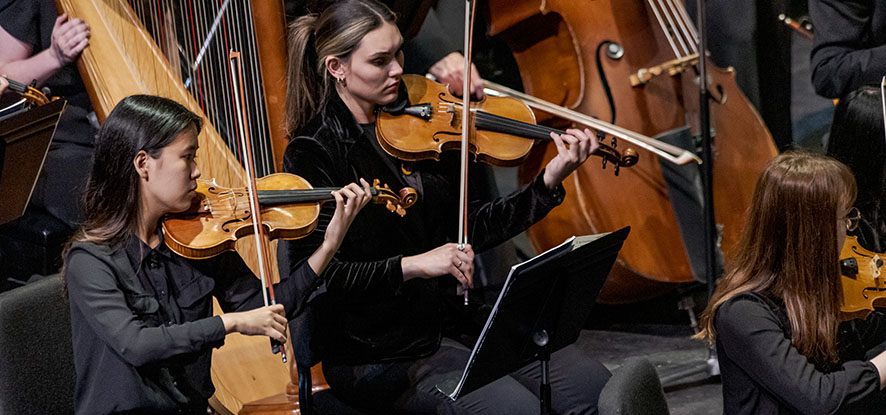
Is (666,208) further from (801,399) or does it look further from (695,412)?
(801,399)

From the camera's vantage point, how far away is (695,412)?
281 cm

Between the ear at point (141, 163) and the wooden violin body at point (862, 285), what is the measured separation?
4.83 feet

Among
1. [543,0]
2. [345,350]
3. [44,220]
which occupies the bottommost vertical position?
[345,350]

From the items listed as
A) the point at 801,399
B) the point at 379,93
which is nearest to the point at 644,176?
the point at 379,93

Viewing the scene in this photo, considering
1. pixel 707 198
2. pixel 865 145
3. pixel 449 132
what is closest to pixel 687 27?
pixel 707 198

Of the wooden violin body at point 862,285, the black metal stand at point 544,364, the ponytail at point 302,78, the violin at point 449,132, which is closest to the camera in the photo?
the black metal stand at point 544,364

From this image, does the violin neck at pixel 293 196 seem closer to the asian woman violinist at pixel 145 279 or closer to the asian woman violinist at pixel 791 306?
the asian woman violinist at pixel 145 279

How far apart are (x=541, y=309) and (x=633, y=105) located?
4.73 ft

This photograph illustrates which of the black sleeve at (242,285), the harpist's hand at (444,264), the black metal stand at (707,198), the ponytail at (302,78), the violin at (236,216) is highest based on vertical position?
the ponytail at (302,78)

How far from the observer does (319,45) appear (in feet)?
7.59

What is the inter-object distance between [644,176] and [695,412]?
0.80 metres

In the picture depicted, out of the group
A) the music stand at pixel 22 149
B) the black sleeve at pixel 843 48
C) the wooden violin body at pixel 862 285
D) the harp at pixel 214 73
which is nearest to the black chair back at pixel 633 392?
the wooden violin body at pixel 862 285

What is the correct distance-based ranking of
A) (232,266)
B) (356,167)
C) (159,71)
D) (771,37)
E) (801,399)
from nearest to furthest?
1. (801,399)
2. (232,266)
3. (356,167)
4. (159,71)
5. (771,37)

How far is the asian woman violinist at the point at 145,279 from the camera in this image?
1795mm
